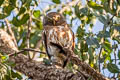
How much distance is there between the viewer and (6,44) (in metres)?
4.10

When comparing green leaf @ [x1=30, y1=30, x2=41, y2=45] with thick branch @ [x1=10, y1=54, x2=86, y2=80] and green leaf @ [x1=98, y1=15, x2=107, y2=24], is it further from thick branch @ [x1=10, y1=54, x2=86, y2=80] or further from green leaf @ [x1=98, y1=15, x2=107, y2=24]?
green leaf @ [x1=98, y1=15, x2=107, y2=24]

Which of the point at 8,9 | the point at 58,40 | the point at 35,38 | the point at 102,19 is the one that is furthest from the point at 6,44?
the point at 102,19

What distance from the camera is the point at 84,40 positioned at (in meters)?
2.91

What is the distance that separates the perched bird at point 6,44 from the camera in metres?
3.90

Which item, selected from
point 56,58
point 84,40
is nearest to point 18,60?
point 56,58

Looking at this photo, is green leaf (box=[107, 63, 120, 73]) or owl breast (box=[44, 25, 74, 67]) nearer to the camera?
green leaf (box=[107, 63, 120, 73])

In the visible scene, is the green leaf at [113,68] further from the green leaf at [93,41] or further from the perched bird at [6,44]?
the perched bird at [6,44]

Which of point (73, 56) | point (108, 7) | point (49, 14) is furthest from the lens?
point (49, 14)

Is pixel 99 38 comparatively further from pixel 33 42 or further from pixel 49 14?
pixel 33 42

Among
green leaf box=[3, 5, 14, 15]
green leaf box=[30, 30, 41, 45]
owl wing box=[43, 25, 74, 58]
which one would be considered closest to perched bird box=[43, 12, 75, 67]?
owl wing box=[43, 25, 74, 58]

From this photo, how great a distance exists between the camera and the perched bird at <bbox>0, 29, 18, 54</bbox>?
3.90 metres

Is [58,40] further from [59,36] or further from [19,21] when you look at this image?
[19,21]

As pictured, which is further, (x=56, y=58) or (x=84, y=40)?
(x=56, y=58)

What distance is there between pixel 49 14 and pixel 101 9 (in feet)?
4.64
